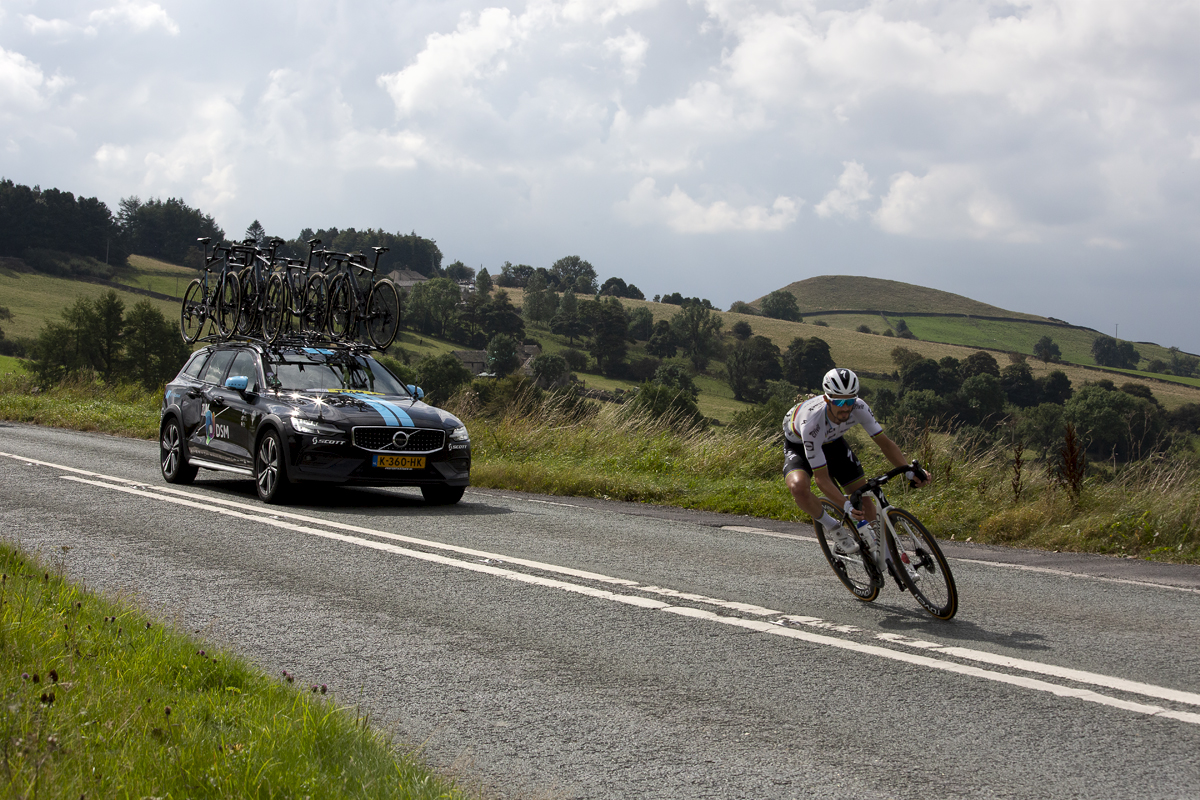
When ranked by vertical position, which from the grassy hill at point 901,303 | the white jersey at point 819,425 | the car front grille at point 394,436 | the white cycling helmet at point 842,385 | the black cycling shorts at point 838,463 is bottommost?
the car front grille at point 394,436

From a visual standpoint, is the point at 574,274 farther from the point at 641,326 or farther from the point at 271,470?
the point at 271,470

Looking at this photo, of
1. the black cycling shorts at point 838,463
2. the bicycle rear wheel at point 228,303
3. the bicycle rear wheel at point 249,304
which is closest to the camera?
the black cycling shorts at point 838,463

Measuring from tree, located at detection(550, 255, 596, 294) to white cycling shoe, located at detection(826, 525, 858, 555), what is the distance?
168 meters

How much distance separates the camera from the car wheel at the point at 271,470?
10875mm

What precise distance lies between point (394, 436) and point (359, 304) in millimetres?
4724

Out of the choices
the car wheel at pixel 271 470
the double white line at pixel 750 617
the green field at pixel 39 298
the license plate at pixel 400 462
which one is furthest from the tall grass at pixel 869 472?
the green field at pixel 39 298

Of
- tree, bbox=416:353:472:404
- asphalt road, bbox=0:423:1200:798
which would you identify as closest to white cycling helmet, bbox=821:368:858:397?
asphalt road, bbox=0:423:1200:798

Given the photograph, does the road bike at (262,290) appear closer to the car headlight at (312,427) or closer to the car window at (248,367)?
the car window at (248,367)

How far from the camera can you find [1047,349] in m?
125

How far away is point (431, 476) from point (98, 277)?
Answer: 117 metres

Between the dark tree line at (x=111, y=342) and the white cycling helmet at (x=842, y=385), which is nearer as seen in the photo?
the white cycling helmet at (x=842, y=385)

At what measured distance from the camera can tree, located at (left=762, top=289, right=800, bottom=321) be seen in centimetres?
16100

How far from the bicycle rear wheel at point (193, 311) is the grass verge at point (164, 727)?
575 inches

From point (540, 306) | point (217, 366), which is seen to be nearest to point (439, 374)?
point (217, 366)
